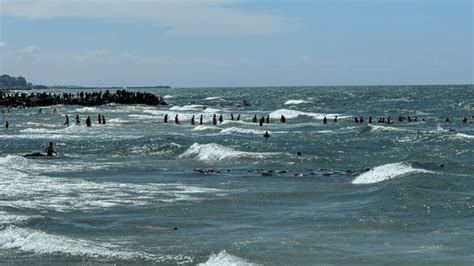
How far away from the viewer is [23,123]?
76000 millimetres

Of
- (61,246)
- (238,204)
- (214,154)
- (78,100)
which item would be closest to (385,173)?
(238,204)

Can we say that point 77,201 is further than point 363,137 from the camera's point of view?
No

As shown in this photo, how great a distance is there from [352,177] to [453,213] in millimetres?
9971

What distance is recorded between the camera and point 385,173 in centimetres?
3244

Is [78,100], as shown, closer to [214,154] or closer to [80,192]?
[214,154]

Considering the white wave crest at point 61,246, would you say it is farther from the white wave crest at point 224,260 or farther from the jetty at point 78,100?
the jetty at point 78,100

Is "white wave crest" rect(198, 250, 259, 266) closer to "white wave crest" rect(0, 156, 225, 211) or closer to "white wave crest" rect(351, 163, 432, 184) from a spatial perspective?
"white wave crest" rect(0, 156, 225, 211)

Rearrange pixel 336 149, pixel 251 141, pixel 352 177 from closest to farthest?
pixel 352 177 → pixel 336 149 → pixel 251 141

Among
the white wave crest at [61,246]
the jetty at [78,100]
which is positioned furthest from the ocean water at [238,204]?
the jetty at [78,100]

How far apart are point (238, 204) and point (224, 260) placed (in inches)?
349

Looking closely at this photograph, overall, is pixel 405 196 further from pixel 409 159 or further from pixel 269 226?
pixel 409 159

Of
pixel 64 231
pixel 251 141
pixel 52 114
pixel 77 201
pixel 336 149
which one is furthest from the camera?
pixel 52 114

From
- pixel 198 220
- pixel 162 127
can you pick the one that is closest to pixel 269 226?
pixel 198 220

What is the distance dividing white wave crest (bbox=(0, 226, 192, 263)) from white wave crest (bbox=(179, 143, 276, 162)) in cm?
2260
